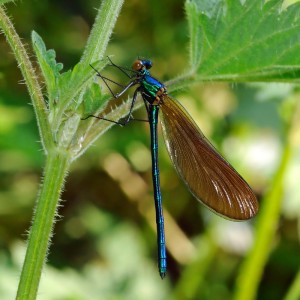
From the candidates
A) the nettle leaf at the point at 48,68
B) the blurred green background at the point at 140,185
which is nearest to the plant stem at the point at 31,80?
the nettle leaf at the point at 48,68

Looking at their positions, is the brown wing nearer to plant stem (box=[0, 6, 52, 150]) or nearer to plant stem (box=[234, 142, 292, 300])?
plant stem (box=[234, 142, 292, 300])

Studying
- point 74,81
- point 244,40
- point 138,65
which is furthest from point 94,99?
point 138,65

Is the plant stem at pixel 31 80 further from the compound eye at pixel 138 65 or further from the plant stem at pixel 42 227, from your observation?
the compound eye at pixel 138 65

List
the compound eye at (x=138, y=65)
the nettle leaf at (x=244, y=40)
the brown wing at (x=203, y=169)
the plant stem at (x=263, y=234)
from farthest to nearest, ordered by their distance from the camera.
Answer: the plant stem at (x=263, y=234), the compound eye at (x=138, y=65), the brown wing at (x=203, y=169), the nettle leaf at (x=244, y=40)

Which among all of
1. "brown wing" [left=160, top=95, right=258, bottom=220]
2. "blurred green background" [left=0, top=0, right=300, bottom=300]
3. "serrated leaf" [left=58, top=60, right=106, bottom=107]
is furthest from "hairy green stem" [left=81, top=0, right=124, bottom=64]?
"blurred green background" [left=0, top=0, right=300, bottom=300]

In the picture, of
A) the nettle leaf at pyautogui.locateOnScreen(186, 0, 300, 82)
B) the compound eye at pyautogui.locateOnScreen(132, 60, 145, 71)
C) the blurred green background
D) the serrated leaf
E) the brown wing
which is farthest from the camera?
the blurred green background

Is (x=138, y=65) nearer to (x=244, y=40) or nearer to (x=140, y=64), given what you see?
(x=140, y=64)

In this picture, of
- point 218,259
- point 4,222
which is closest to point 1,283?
point 4,222
